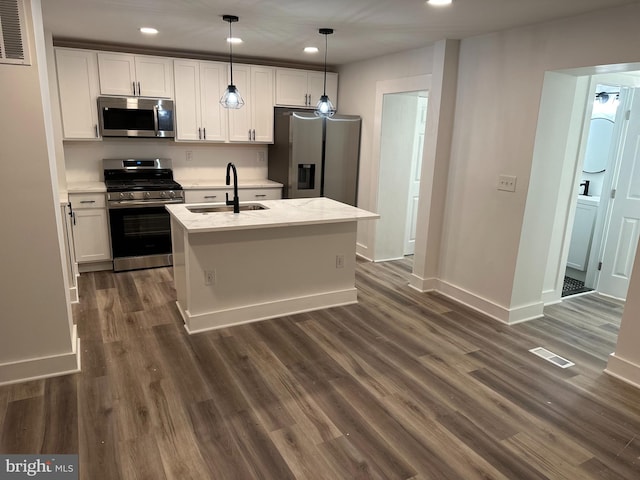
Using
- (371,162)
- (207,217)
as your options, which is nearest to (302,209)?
(207,217)

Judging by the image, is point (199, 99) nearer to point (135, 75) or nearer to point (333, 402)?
point (135, 75)

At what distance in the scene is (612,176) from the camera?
13.9 feet

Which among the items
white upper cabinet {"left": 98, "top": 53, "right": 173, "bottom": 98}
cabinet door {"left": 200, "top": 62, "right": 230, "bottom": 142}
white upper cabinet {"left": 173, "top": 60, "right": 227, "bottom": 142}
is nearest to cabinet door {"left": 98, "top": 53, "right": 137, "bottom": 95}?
white upper cabinet {"left": 98, "top": 53, "right": 173, "bottom": 98}

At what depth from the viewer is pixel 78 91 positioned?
4395 millimetres

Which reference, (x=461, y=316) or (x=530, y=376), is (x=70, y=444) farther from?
(x=461, y=316)

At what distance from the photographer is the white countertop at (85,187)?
4281 millimetres

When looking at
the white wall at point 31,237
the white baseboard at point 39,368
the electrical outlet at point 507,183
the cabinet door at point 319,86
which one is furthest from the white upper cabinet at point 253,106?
the white baseboard at point 39,368

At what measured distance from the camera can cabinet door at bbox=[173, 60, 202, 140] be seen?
4.81 meters

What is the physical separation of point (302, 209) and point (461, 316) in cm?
170

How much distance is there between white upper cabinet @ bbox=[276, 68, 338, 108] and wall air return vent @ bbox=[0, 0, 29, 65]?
3363 mm

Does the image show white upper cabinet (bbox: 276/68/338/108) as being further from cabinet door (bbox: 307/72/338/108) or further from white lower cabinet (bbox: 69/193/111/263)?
white lower cabinet (bbox: 69/193/111/263)

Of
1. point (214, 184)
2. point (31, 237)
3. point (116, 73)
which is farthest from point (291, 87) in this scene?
point (31, 237)

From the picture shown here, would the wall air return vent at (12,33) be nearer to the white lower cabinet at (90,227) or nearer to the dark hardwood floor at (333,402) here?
the dark hardwood floor at (333,402)

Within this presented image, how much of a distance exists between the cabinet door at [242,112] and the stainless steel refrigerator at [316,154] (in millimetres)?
→ 358
